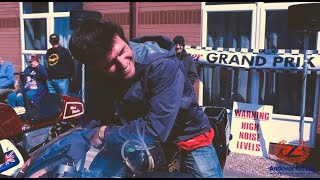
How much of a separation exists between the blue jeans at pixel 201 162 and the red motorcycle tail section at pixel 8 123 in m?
2.25

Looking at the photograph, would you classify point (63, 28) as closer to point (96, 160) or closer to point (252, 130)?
point (252, 130)

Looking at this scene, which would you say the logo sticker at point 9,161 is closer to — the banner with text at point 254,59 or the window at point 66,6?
the banner with text at point 254,59

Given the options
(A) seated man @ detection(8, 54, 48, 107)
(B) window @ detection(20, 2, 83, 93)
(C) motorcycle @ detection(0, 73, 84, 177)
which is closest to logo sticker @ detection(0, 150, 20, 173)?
(C) motorcycle @ detection(0, 73, 84, 177)

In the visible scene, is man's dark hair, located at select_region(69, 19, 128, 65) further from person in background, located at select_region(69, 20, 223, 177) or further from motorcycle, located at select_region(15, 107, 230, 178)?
motorcycle, located at select_region(15, 107, 230, 178)

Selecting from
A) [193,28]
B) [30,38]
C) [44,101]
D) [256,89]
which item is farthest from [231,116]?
[30,38]

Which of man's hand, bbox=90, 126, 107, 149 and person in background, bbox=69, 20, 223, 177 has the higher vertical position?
person in background, bbox=69, 20, 223, 177

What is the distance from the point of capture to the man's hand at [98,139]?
62.4 inches

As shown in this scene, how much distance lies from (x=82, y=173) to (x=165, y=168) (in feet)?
1.44

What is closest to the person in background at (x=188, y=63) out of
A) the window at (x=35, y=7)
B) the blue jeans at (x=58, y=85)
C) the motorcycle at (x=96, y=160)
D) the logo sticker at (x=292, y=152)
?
the logo sticker at (x=292, y=152)

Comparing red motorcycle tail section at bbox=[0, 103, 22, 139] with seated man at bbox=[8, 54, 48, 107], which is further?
seated man at bbox=[8, 54, 48, 107]

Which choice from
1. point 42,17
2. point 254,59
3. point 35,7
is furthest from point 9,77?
point 254,59

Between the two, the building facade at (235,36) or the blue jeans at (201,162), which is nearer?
the blue jeans at (201,162)

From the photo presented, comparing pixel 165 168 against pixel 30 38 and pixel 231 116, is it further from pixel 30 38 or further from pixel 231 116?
pixel 30 38

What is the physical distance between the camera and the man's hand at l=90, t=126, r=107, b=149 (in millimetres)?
1584
